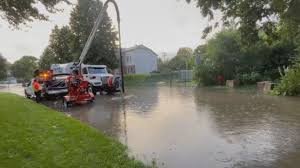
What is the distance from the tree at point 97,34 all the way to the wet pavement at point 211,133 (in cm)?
3055

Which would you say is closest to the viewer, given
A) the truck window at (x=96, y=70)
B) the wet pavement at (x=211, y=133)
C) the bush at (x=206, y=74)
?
the wet pavement at (x=211, y=133)

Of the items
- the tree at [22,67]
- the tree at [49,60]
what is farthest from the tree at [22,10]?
the tree at [22,67]

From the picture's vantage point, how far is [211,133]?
8703 millimetres

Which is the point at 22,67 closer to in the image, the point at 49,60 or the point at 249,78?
the point at 49,60

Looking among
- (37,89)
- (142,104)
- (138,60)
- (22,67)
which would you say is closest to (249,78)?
(142,104)

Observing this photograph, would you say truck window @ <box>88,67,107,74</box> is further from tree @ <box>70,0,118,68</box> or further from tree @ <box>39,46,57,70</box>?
tree @ <box>39,46,57,70</box>

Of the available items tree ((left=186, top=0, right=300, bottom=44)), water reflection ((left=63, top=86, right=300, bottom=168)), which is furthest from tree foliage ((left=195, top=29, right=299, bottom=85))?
tree ((left=186, top=0, right=300, bottom=44))

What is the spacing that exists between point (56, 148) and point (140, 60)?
59979mm

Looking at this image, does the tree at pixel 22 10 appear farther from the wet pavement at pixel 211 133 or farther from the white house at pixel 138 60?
the white house at pixel 138 60

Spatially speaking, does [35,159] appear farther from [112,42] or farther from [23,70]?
[23,70]

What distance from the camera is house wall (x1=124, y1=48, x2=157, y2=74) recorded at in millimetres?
65812

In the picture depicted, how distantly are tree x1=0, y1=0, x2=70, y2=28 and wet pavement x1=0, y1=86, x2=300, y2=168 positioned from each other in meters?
5.02

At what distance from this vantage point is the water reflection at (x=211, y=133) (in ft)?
21.0

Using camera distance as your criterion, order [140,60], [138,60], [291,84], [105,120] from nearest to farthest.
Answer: [105,120], [291,84], [138,60], [140,60]
